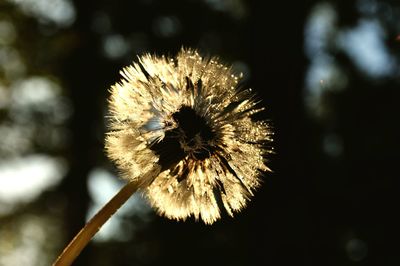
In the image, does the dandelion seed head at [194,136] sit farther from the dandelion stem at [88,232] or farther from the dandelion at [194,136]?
the dandelion stem at [88,232]

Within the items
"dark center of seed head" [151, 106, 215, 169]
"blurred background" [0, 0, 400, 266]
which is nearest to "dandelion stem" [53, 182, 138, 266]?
"dark center of seed head" [151, 106, 215, 169]

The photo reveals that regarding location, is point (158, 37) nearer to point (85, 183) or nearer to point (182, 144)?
point (85, 183)

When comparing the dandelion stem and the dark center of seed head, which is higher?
the dark center of seed head

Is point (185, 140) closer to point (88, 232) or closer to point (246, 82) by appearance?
point (88, 232)

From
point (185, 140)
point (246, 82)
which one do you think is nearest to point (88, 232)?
point (185, 140)

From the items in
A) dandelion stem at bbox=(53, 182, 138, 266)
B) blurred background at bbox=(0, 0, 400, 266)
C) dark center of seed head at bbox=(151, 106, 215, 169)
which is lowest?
dandelion stem at bbox=(53, 182, 138, 266)

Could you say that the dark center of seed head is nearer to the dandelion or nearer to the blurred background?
the dandelion

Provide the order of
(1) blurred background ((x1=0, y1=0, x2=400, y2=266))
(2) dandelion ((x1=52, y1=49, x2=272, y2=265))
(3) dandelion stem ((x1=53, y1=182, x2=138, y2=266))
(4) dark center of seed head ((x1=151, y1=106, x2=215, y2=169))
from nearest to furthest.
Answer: (3) dandelion stem ((x1=53, y1=182, x2=138, y2=266)) → (4) dark center of seed head ((x1=151, y1=106, x2=215, y2=169)) → (2) dandelion ((x1=52, y1=49, x2=272, y2=265)) → (1) blurred background ((x1=0, y1=0, x2=400, y2=266))

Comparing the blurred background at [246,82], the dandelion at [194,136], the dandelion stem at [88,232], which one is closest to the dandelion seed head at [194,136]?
the dandelion at [194,136]
